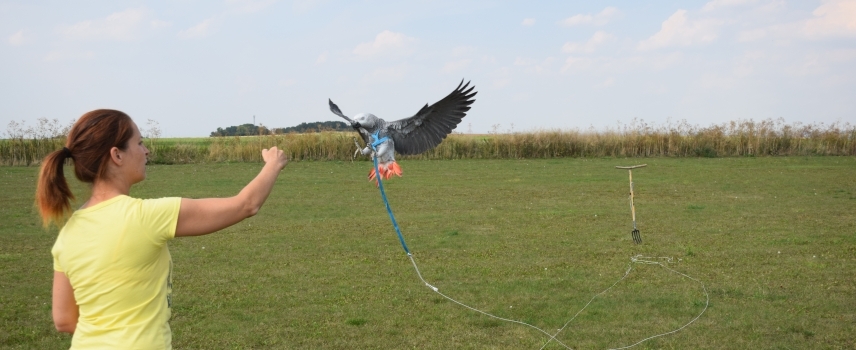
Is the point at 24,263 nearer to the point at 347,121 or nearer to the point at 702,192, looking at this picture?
the point at 347,121

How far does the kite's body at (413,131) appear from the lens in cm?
414

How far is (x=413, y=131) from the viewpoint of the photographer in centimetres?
432

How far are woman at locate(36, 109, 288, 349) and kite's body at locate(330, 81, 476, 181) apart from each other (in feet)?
5.84

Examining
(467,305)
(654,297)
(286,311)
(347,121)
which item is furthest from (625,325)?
(347,121)

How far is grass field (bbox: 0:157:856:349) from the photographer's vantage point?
6.70m

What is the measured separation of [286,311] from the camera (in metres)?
7.37

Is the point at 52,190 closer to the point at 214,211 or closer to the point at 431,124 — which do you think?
the point at 214,211

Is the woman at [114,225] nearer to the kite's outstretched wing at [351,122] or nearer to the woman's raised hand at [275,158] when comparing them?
the woman's raised hand at [275,158]

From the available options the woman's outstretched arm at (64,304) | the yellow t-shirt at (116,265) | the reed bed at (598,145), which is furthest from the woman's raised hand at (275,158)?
the reed bed at (598,145)

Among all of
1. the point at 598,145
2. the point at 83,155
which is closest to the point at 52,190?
the point at 83,155

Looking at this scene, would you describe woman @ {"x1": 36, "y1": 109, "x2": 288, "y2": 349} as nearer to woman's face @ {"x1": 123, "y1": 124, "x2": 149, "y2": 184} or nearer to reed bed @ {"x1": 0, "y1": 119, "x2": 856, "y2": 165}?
woman's face @ {"x1": 123, "y1": 124, "x2": 149, "y2": 184}

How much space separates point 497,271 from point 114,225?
721 centimetres

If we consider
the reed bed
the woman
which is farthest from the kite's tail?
the reed bed

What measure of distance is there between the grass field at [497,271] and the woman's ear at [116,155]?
4.31m
